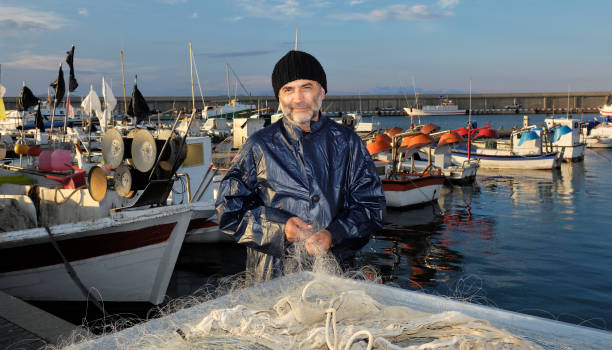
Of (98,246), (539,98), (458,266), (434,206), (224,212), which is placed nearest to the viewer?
(224,212)

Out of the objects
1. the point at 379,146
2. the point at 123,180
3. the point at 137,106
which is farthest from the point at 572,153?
the point at 123,180

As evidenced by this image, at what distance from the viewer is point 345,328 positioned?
1537 mm

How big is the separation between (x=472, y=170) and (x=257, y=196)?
2572cm

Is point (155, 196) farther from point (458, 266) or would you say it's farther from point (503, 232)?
point (503, 232)

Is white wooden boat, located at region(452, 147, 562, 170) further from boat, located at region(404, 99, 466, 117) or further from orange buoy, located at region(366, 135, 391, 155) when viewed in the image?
boat, located at region(404, 99, 466, 117)

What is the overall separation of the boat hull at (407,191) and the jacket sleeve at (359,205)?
17721 millimetres

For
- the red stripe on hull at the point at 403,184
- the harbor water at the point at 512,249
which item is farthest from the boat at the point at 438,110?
the red stripe on hull at the point at 403,184

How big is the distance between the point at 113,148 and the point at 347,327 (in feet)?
26.1

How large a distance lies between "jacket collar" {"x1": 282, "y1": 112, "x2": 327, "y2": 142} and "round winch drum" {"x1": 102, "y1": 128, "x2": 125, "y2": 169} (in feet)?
21.4

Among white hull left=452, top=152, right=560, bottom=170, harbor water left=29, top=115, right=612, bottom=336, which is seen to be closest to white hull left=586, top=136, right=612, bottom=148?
white hull left=452, top=152, right=560, bottom=170

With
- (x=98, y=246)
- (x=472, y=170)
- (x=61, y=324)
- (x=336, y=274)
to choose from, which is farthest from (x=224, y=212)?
(x=472, y=170)

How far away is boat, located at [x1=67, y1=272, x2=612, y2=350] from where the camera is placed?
148cm

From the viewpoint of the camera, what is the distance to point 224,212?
8.69 feet

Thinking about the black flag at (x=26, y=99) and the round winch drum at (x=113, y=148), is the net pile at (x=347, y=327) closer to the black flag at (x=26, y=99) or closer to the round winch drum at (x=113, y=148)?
the round winch drum at (x=113, y=148)
